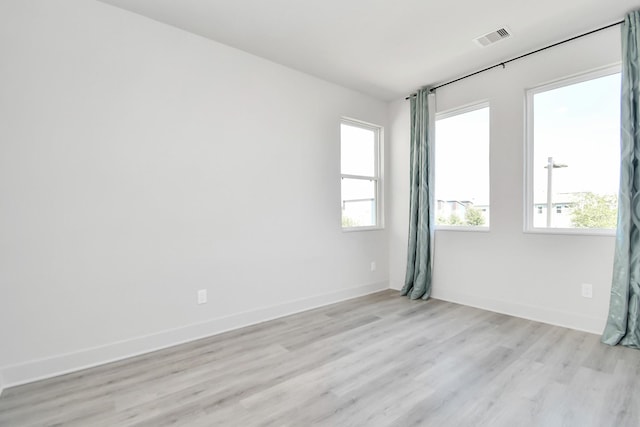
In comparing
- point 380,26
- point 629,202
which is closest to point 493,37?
point 380,26

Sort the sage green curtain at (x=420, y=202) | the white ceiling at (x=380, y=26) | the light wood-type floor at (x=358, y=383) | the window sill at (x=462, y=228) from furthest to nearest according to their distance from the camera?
the sage green curtain at (x=420, y=202) → the window sill at (x=462, y=228) → the white ceiling at (x=380, y=26) → the light wood-type floor at (x=358, y=383)

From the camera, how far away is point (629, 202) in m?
2.50

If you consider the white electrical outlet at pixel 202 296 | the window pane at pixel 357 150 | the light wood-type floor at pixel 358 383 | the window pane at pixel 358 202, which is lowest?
the light wood-type floor at pixel 358 383

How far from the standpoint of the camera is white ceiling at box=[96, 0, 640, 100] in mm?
2420

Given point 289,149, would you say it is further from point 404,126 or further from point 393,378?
point 393,378

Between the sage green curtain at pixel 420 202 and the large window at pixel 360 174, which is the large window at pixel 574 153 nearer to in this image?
the sage green curtain at pixel 420 202

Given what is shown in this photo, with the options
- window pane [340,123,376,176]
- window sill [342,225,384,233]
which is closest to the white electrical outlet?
window sill [342,225,384,233]

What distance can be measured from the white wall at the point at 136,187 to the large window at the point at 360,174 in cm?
63

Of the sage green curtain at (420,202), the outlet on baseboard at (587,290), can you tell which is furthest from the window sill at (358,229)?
the outlet on baseboard at (587,290)

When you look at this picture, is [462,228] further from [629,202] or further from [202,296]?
[202,296]

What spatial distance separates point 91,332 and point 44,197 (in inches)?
39.6

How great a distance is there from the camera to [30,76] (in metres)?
2.11

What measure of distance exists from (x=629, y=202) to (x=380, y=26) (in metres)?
2.45

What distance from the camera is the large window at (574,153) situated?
9.14ft
